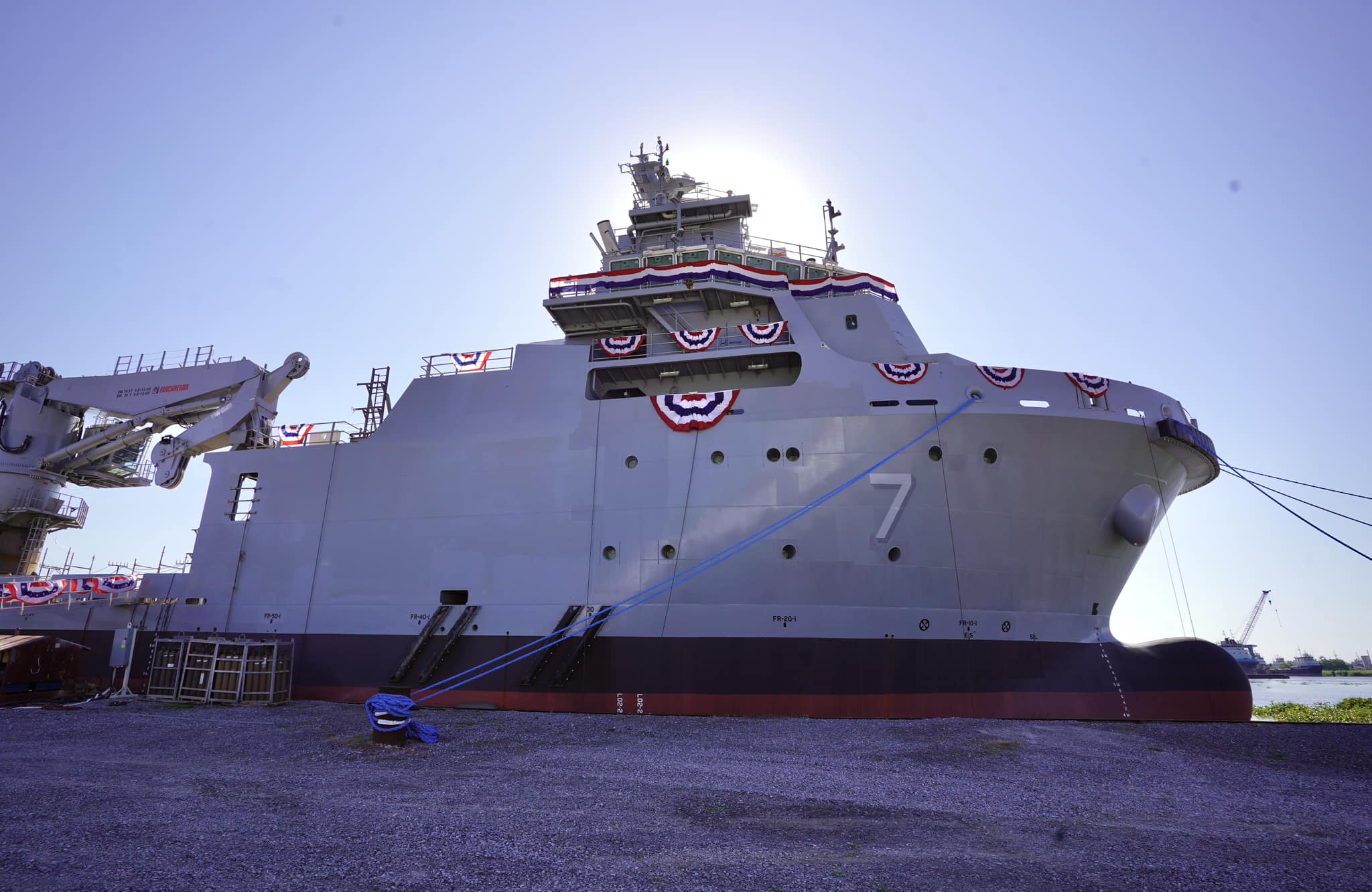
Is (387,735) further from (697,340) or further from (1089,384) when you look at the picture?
(1089,384)

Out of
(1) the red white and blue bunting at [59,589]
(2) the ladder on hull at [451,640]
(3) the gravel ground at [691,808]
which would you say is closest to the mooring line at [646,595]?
(2) the ladder on hull at [451,640]

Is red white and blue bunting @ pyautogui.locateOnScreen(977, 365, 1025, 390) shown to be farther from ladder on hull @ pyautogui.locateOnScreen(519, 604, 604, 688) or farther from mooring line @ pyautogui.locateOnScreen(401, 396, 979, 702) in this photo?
ladder on hull @ pyautogui.locateOnScreen(519, 604, 604, 688)

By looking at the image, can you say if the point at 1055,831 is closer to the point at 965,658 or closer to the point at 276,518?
the point at 965,658

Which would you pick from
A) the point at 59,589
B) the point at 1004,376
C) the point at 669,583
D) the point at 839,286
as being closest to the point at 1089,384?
the point at 1004,376

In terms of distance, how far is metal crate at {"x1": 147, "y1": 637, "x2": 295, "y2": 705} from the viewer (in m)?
13.2

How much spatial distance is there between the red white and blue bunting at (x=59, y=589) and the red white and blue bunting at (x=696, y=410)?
42.2 ft

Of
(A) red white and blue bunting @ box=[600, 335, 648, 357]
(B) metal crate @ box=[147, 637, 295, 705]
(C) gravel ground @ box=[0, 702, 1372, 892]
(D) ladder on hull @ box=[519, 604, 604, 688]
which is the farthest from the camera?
(A) red white and blue bunting @ box=[600, 335, 648, 357]

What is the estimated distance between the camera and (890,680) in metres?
12.1

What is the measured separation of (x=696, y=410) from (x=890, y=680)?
5.70 m

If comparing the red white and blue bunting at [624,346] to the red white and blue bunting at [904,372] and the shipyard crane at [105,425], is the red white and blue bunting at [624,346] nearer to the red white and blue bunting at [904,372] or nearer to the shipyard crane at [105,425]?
the red white and blue bunting at [904,372]

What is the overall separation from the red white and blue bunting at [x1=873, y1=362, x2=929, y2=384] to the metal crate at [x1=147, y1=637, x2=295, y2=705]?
12.1 metres

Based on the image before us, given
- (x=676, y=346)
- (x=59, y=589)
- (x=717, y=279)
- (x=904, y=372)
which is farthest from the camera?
(x=59, y=589)

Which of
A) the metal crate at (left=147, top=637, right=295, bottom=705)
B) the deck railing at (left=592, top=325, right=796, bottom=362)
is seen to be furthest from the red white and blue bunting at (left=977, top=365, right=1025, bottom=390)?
the metal crate at (left=147, top=637, right=295, bottom=705)

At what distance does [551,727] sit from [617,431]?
5.55 m
